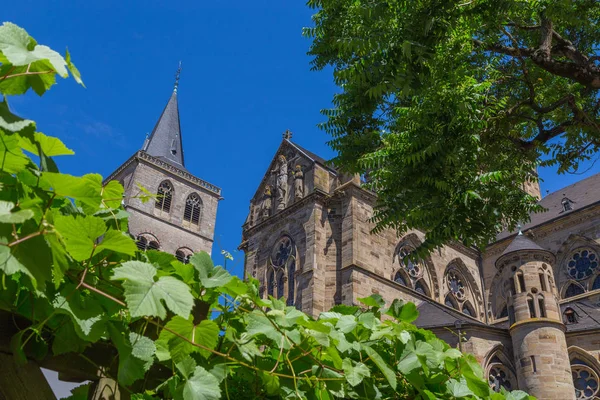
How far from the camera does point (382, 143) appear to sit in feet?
29.2

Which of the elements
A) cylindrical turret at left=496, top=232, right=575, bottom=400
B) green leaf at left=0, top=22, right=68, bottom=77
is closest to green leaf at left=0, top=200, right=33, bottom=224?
green leaf at left=0, top=22, right=68, bottom=77

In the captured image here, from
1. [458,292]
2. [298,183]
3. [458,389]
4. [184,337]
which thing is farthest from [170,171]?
[184,337]

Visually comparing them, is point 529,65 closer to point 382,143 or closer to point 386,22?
point 382,143

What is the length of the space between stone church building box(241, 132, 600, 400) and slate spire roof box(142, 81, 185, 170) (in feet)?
75.6

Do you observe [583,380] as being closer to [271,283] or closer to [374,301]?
[271,283]

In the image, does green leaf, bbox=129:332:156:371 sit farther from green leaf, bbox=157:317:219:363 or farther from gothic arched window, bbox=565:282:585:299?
gothic arched window, bbox=565:282:585:299

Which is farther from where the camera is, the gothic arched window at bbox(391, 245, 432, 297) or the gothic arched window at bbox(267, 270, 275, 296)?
the gothic arched window at bbox(267, 270, 275, 296)

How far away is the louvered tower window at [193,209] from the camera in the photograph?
147ft

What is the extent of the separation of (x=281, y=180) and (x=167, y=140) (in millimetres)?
26814

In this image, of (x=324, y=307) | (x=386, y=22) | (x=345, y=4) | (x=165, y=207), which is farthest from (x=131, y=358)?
(x=165, y=207)

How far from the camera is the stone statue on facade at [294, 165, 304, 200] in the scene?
22.2 metres

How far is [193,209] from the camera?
4556 centimetres

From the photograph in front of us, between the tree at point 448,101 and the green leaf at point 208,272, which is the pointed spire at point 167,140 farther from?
the green leaf at point 208,272

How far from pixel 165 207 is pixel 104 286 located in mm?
43218
